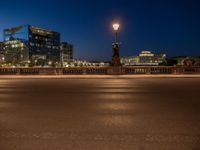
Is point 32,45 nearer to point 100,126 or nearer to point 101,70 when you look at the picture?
point 101,70

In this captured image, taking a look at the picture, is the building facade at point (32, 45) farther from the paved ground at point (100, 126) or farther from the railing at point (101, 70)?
the paved ground at point (100, 126)

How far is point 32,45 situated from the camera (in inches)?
6954

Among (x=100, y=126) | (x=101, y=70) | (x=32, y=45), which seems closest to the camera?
(x=100, y=126)

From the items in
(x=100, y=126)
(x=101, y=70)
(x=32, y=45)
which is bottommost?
(x=100, y=126)

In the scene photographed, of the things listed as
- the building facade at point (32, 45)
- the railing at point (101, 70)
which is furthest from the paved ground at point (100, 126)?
the building facade at point (32, 45)

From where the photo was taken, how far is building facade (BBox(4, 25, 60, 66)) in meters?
171

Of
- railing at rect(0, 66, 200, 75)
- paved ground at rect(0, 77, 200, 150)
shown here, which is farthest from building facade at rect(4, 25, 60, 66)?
paved ground at rect(0, 77, 200, 150)

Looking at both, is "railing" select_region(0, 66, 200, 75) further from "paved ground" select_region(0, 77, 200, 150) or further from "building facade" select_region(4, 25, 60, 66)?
"building facade" select_region(4, 25, 60, 66)

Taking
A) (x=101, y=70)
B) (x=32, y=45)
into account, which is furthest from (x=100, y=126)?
(x=32, y=45)

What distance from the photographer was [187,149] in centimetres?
559

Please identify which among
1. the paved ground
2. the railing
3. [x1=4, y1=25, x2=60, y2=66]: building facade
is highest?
[x1=4, y1=25, x2=60, y2=66]: building facade

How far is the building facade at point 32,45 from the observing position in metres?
171

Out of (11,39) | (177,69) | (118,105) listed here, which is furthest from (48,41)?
(118,105)

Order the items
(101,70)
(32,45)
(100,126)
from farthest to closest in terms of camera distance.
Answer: (32,45)
(101,70)
(100,126)
